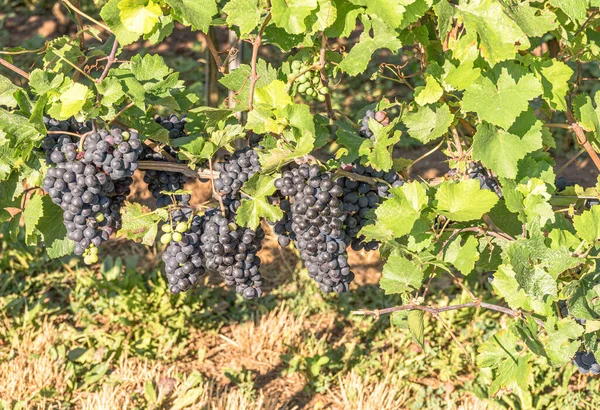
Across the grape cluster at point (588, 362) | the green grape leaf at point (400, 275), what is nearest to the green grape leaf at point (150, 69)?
the green grape leaf at point (400, 275)

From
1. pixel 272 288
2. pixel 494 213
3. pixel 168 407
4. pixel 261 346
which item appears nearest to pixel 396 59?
pixel 272 288

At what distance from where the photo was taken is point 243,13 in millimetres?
1654

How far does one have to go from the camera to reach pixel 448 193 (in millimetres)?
1711

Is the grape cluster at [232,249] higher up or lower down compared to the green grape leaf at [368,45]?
lower down

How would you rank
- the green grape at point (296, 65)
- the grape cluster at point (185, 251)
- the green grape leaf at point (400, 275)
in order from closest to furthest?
the green grape leaf at point (400, 275) → the grape cluster at point (185, 251) → the green grape at point (296, 65)

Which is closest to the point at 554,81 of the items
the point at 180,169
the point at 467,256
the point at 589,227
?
the point at 589,227

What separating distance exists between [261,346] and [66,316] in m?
1.25

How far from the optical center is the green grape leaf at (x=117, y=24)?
1.70 metres

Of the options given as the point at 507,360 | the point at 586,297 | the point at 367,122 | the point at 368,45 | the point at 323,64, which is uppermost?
the point at 368,45

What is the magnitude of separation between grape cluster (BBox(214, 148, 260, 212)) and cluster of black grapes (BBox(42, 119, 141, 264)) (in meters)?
0.25

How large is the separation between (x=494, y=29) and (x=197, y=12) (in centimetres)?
73

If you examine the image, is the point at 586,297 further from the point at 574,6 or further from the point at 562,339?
the point at 574,6

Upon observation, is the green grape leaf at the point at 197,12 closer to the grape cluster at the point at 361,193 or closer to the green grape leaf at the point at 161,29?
the green grape leaf at the point at 161,29

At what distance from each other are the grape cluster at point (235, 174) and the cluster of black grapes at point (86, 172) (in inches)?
9.7
